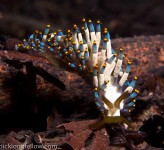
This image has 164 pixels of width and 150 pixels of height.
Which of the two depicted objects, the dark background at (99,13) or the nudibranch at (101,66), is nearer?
the nudibranch at (101,66)

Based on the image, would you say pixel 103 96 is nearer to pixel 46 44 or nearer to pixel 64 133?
pixel 64 133

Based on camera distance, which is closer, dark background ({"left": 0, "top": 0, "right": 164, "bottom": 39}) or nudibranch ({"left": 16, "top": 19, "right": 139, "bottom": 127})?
nudibranch ({"left": 16, "top": 19, "right": 139, "bottom": 127})

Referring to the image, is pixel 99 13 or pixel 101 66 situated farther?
pixel 99 13

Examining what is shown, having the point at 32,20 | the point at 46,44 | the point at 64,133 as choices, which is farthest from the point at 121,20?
the point at 64,133

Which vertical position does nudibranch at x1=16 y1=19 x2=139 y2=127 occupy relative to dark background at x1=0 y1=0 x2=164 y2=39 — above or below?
below

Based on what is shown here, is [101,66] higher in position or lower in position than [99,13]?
lower
